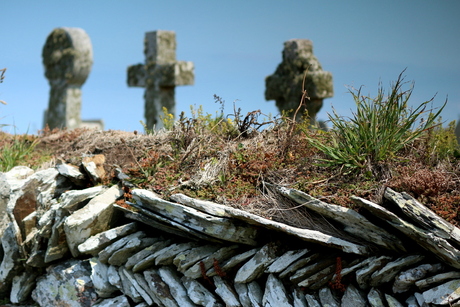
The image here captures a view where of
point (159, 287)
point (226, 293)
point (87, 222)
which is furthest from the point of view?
point (87, 222)

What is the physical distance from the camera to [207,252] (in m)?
6.75

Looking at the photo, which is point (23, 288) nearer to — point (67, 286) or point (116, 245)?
point (67, 286)

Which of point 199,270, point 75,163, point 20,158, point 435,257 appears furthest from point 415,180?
point 20,158

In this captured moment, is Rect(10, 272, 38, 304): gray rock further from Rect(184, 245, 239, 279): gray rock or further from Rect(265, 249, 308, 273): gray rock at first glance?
Rect(265, 249, 308, 273): gray rock

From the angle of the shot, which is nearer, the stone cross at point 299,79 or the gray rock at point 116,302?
the gray rock at point 116,302

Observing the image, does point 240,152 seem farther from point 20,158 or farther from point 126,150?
point 20,158

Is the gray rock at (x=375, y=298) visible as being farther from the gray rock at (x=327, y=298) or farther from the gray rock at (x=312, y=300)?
the gray rock at (x=312, y=300)

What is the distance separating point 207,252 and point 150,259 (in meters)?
0.78

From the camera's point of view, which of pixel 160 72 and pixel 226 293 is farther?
→ pixel 160 72

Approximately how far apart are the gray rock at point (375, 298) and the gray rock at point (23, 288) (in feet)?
17.2

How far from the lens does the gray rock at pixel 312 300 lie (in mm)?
6020

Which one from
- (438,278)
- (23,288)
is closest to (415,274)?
(438,278)

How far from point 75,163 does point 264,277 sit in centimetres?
429

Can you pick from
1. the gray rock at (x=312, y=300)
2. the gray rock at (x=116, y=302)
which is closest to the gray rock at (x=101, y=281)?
the gray rock at (x=116, y=302)
